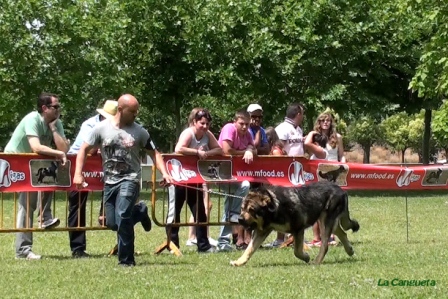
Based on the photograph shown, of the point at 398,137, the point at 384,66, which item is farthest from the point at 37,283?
the point at 398,137

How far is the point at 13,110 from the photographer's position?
28.8 metres

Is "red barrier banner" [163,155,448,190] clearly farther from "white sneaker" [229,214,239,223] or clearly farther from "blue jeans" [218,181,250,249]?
"white sneaker" [229,214,239,223]

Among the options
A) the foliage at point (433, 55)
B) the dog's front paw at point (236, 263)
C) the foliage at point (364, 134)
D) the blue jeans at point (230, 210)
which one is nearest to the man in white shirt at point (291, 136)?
the blue jeans at point (230, 210)

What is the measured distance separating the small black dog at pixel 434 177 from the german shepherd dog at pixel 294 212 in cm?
345

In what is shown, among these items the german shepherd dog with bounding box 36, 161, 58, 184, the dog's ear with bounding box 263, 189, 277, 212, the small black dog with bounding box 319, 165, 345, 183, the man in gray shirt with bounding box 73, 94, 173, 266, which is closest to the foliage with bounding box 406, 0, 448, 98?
the small black dog with bounding box 319, 165, 345, 183

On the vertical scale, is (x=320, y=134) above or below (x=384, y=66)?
below

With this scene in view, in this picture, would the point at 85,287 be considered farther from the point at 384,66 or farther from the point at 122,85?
the point at 384,66

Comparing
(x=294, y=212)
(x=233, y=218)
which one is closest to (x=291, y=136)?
A: (x=233, y=218)

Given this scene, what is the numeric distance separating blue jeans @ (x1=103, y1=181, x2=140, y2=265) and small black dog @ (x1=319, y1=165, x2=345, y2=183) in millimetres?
3878

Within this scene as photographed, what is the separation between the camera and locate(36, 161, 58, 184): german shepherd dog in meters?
10.3

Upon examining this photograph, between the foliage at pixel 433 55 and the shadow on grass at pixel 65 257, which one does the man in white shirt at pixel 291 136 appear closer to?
the shadow on grass at pixel 65 257

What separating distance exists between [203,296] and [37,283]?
6.06 ft

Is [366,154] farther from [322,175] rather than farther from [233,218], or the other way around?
[233,218]

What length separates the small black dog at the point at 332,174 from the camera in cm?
1227
